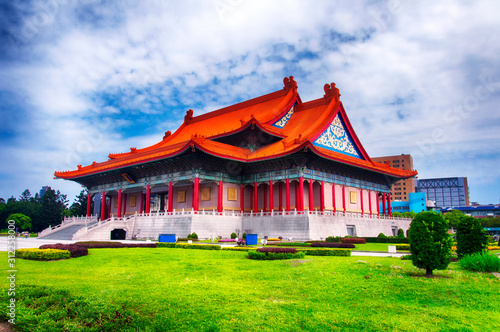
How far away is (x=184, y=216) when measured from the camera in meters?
30.4

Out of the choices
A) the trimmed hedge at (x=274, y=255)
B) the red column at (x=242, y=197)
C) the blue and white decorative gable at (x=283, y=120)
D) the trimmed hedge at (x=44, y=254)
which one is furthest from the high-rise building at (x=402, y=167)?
the trimmed hedge at (x=44, y=254)

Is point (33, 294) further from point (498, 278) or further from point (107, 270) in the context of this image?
point (498, 278)

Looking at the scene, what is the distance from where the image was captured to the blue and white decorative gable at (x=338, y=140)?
36.6 m

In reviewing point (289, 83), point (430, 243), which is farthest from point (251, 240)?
point (289, 83)

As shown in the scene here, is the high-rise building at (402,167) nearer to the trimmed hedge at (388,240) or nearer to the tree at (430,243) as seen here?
the trimmed hedge at (388,240)

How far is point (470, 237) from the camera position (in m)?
11.8

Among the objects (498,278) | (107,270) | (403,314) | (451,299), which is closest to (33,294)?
(107,270)

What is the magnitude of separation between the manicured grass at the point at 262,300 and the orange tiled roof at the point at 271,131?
791 inches

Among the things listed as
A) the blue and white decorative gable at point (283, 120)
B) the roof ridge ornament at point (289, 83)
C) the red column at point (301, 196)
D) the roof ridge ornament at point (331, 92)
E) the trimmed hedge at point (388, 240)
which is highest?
the roof ridge ornament at point (289, 83)

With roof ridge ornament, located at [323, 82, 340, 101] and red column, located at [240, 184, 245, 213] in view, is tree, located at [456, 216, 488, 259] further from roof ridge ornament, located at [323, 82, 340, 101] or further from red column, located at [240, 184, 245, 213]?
roof ridge ornament, located at [323, 82, 340, 101]

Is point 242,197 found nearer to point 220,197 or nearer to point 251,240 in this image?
point 220,197

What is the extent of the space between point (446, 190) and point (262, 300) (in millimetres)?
130792

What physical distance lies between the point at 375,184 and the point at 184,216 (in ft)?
73.6

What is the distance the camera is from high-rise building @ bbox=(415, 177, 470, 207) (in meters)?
117
